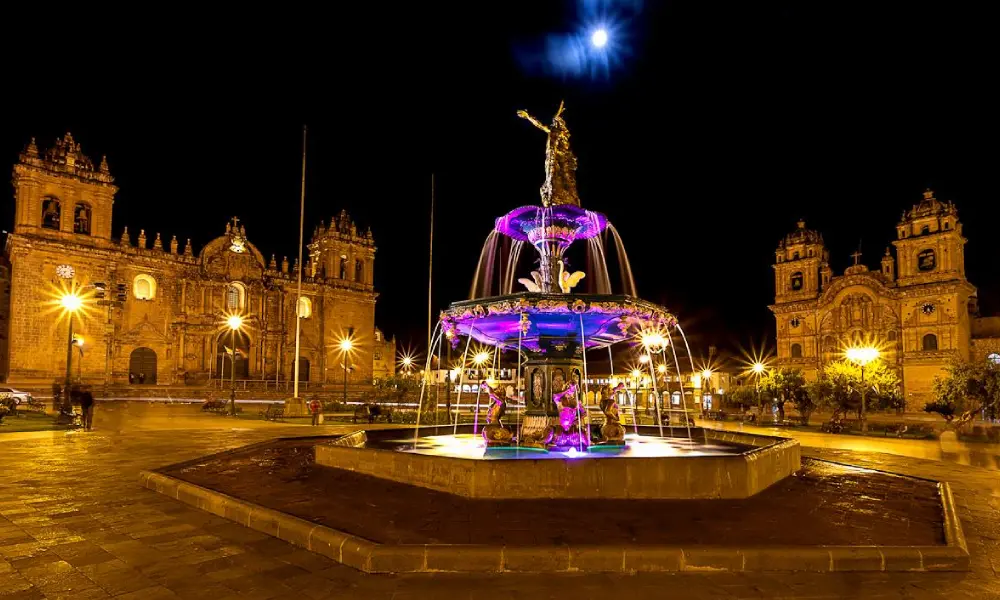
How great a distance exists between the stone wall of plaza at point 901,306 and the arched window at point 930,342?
0.21 ft

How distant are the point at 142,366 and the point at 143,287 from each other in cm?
545

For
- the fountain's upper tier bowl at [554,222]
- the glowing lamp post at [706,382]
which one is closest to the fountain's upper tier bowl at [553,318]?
the fountain's upper tier bowl at [554,222]

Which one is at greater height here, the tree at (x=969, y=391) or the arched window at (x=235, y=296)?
the arched window at (x=235, y=296)

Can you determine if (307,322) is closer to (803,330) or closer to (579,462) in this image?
(803,330)

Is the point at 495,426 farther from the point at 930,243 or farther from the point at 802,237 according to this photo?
the point at 802,237

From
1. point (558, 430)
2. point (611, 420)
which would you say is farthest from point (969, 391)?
point (558, 430)

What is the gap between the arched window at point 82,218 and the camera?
3825cm

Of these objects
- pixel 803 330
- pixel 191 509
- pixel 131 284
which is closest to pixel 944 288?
pixel 803 330

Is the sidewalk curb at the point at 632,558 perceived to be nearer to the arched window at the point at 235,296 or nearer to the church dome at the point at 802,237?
the arched window at the point at 235,296

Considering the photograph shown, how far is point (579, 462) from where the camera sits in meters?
6.34

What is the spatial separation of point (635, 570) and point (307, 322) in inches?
1953

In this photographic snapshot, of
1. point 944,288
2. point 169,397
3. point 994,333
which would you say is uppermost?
point 944,288

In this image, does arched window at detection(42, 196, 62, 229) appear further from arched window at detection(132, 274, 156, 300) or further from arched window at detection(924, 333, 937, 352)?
arched window at detection(924, 333, 937, 352)

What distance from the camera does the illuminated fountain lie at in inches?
247
